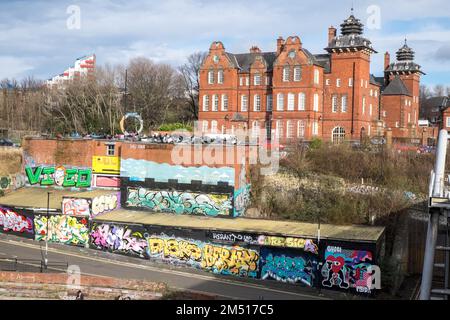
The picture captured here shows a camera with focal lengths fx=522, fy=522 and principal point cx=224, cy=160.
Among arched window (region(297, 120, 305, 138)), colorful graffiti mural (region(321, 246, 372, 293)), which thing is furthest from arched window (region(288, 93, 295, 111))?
colorful graffiti mural (region(321, 246, 372, 293))

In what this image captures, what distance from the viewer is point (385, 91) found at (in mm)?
62688

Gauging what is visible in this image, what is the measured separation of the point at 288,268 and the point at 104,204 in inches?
515

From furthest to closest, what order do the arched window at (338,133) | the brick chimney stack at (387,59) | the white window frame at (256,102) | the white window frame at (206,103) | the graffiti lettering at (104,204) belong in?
the brick chimney stack at (387,59) → the white window frame at (206,103) → the white window frame at (256,102) → the arched window at (338,133) → the graffiti lettering at (104,204)

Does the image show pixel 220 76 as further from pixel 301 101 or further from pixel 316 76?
pixel 316 76

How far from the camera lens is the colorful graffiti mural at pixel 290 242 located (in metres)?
25.9

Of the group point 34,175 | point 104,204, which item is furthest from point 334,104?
point 34,175

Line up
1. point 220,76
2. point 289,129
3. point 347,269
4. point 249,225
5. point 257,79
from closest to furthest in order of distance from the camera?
1. point 347,269
2. point 249,225
3. point 289,129
4. point 257,79
5. point 220,76

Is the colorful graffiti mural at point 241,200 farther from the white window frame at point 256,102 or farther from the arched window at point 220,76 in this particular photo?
the arched window at point 220,76

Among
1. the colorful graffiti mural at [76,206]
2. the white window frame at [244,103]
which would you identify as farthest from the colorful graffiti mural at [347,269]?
the white window frame at [244,103]

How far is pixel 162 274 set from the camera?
89.7ft

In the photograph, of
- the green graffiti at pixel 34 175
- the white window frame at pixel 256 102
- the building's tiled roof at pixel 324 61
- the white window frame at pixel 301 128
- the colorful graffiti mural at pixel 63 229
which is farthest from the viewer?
the white window frame at pixel 256 102

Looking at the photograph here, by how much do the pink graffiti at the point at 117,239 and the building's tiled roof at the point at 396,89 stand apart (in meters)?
42.4

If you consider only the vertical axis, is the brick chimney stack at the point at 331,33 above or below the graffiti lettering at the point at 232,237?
above
